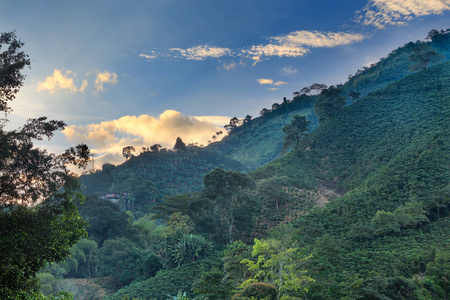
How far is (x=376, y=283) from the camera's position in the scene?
37.2 feet

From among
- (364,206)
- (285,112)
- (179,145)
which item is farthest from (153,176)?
(364,206)

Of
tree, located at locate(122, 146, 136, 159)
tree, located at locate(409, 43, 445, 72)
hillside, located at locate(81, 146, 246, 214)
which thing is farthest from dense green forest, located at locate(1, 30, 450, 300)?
tree, located at locate(122, 146, 136, 159)

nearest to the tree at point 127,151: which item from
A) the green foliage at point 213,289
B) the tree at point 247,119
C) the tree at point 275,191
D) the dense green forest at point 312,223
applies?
the dense green forest at point 312,223

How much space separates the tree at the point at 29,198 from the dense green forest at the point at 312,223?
43 cm

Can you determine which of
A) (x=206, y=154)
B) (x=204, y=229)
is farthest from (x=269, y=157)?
(x=204, y=229)

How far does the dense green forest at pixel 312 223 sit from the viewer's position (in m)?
14.1

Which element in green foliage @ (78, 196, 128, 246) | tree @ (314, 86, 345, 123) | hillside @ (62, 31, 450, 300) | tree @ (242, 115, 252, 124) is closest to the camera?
hillside @ (62, 31, 450, 300)

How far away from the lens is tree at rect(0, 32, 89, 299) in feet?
29.0

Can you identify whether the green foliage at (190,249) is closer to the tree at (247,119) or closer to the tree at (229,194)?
the tree at (229,194)

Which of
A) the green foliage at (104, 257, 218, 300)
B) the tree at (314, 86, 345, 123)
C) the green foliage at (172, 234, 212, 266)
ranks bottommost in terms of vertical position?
the green foliage at (104, 257, 218, 300)

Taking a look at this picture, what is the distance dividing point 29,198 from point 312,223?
81.0ft

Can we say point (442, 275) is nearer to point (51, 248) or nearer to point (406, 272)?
point (406, 272)

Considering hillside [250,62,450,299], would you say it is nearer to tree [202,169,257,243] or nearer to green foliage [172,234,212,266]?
tree [202,169,257,243]

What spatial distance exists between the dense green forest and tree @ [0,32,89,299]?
0.43 metres
